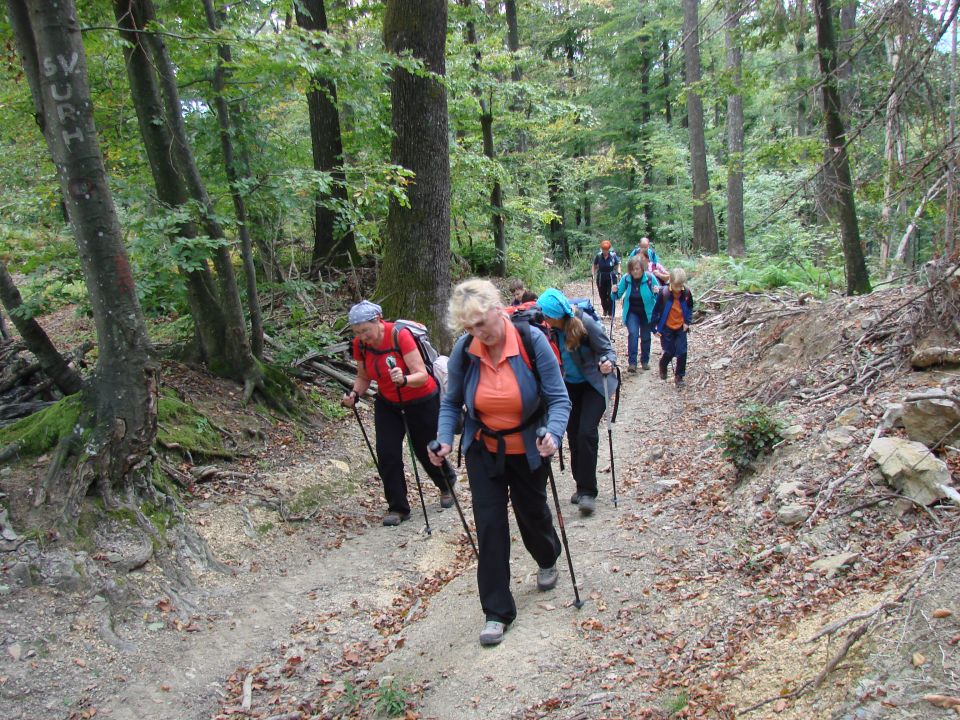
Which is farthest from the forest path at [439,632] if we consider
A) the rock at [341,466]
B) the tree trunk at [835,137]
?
the tree trunk at [835,137]

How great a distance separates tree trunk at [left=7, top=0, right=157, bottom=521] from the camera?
4.95 m

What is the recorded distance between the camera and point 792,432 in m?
6.07

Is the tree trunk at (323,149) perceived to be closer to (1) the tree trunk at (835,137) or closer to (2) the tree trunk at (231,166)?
(2) the tree trunk at (231,166)

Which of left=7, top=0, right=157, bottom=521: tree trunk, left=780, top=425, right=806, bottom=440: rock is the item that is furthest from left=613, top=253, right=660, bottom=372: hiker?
left=7, top=0, right=157, bottom=521: tree trunk

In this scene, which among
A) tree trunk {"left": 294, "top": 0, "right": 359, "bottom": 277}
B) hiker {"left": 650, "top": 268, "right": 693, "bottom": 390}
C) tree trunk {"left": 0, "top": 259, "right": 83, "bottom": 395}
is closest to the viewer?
tree trunk {"left": 0, "top": 259, "right": 83, "bottom": 395}

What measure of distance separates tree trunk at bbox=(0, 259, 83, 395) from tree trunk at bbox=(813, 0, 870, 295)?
9.60m

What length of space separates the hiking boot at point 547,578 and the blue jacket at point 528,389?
49.8 inches

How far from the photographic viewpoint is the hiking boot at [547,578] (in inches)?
204

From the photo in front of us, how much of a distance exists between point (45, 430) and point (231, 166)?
415cm

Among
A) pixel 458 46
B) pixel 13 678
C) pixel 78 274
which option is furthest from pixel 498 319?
pixel 458 46

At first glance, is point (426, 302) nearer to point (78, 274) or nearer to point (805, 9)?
point (78, 274)

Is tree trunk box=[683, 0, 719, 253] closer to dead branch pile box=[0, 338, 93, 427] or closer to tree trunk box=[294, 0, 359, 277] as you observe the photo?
tree trunk box=[294, 0, 359, 277]

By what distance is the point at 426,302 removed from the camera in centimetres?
1062

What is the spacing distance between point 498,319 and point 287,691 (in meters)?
3.00
